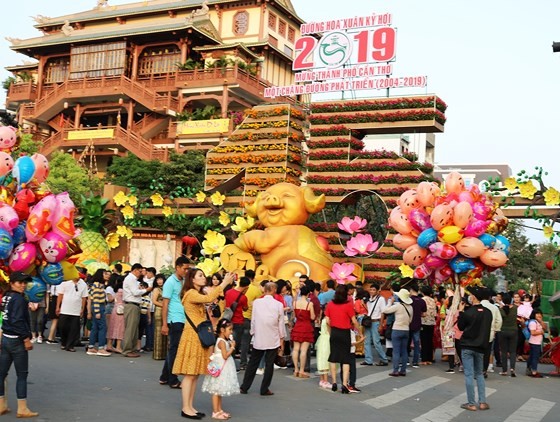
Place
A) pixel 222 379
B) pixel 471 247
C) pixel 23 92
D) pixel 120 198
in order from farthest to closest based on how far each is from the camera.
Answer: pixel 23 92
pixel 120 198
pixel 471 247
pixel 222 379

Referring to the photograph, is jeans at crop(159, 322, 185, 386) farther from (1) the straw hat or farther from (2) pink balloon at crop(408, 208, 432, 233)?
(2) pink balloon at crop(408, 208, 432, 233)

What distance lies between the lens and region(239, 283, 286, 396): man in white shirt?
374 inches

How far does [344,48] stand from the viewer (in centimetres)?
2280

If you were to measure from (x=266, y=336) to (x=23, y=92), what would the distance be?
3816 cm

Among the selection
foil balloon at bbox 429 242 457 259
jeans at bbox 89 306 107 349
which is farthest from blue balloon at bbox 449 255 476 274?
jeans at bbox 89 306 107 349

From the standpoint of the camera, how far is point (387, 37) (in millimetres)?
22188

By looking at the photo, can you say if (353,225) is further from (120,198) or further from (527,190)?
(120,198)

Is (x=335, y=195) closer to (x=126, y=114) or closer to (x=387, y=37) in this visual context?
(x=387, y=37)

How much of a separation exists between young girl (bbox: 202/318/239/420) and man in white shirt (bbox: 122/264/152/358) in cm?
489

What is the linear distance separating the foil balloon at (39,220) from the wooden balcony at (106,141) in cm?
2724

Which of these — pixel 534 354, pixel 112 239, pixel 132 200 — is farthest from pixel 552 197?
pixel 112 239

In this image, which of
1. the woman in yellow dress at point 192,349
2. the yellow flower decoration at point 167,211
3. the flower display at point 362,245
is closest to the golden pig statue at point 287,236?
the flower display at point 362,245

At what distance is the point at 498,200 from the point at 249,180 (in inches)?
315

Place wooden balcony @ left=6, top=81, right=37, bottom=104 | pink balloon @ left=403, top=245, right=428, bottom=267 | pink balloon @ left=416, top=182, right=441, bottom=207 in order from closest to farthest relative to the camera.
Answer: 1. pink balloon @ left=403, top=245, right=428, bottom=267
2. pink balloon @ left=416, top=182, right=441, bottom=207
3. wooden balcony @ left=6, top=81, right=37, bottom=104
